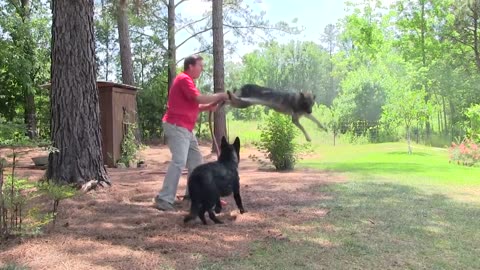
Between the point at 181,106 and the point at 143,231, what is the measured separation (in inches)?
65.2

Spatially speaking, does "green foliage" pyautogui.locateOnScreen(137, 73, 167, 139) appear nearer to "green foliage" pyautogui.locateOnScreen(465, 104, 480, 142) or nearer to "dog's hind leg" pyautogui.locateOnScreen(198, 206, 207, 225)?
"green foliage" pyautogui.locateOnScreen(465, 104, 480, 142)

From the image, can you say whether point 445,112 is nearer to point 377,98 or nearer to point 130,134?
point 377,98

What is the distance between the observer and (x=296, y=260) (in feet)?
12.8

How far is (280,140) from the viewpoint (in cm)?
1177

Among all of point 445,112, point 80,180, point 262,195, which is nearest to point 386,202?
point 262,195

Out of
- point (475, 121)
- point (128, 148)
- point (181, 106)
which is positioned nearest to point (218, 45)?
point (128, 148)

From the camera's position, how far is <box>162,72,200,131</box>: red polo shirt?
5.57m

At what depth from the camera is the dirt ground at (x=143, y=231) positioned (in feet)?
12.4

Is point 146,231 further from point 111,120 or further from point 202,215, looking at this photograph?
point 111,120

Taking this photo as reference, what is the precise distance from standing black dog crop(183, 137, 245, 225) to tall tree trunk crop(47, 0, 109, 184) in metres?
2.42

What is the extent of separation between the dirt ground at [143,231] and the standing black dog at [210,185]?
0.53 ft

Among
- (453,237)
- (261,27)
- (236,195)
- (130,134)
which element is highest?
(261,27)

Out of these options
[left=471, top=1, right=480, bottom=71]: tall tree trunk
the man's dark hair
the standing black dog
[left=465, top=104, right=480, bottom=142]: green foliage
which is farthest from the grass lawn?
[left=471, top=1, right=480, bottom=71]: tall tree trunk

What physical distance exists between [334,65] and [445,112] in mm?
11983
